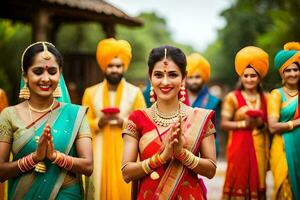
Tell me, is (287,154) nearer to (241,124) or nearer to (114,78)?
(241,124)

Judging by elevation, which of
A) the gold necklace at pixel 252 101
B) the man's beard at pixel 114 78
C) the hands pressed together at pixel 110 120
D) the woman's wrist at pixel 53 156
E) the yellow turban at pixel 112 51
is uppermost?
the yellow turban at pixel 112 51

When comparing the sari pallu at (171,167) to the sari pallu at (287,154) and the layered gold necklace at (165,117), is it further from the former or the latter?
the sari pallu at (287,154)


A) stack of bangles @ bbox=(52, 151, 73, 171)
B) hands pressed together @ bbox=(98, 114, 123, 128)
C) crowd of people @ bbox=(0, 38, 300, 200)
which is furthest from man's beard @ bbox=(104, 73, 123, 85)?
stack of bangles @ bbox=(52, 151, 73, 171)

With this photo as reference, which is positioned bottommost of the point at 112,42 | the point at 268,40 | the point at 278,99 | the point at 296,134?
the point at 296,134

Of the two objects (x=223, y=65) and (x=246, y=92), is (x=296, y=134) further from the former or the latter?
(x=223, y=65)

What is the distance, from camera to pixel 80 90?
14273 millimetres

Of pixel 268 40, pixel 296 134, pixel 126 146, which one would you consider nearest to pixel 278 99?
pixel 296 134

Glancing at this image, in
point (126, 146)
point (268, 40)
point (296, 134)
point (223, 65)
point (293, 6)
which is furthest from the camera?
point (223, 65)

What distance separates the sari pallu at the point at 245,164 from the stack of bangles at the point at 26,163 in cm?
356

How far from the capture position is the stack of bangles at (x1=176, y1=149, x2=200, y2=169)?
384 centimetres

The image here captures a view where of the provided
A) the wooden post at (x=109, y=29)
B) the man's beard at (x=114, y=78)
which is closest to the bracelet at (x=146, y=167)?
the man's beard at (x=114, y=78)

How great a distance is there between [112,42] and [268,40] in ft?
44.0

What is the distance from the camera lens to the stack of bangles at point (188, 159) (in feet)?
12.6

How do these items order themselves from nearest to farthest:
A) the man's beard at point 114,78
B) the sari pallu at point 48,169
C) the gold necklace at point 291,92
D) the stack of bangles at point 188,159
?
the stack of bangles at point 188,159 → the sari pallu at point 48,169 → the gold necklace at point 291,92 → the man's beard at point 114,78
